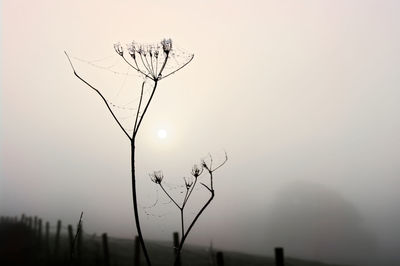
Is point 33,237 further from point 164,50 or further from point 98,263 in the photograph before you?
point 164,50

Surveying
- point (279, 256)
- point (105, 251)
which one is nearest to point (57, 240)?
point (105, 251)

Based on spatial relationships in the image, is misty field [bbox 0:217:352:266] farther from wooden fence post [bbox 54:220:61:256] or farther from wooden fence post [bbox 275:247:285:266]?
wooden fence post [bbox 275:247:285:266]

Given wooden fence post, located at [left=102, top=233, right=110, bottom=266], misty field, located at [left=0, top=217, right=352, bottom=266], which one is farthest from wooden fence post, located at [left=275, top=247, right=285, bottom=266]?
wooden fence post, located at [left=102, top=233, right=110, bottom=266]

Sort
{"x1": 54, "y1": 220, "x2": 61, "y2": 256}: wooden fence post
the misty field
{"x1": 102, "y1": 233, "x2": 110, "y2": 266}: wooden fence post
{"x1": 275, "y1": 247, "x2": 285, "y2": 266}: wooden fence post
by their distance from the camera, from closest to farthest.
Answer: {"x1": 275, "y1": 247, "x2": 285, "y2": 266}: wooden fence post, {"x1": 102, "y1": 233, "x2": 110, "y2": 266}: wooden fence post, the misty field, {"x1": 54, "y1": 220, "x2": 61, "y2": 256}: wooden fence post

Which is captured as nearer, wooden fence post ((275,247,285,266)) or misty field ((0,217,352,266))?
wooden fence post ((275,247,285,266))

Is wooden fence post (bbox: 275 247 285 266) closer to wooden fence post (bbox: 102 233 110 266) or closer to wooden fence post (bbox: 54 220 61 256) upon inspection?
wooden fence post (bbox: 102 233 110 266)

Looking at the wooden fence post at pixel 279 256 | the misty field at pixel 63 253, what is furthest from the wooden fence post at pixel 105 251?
the wooden fence post at pixel 279 256

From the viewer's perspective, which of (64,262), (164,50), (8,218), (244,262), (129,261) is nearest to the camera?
(164,50)

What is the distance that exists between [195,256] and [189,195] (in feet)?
120

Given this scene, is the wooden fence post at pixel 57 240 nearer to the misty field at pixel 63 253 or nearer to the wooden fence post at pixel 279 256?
the misty field at pixel 63 253

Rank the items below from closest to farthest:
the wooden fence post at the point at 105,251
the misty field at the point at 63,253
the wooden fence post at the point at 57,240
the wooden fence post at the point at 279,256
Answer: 1. the wooden fence post at the point at 279,256
2. the wooden fence post at the point at 105,251
3. the misty field at the point at 63,253
4. the wooden fence post at the point at 57,240

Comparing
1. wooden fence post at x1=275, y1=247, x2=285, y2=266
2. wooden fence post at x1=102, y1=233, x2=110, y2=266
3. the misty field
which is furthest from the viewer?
the misty field

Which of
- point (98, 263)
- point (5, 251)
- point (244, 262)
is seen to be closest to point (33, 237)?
point (5, 251)

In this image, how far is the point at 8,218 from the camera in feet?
211
